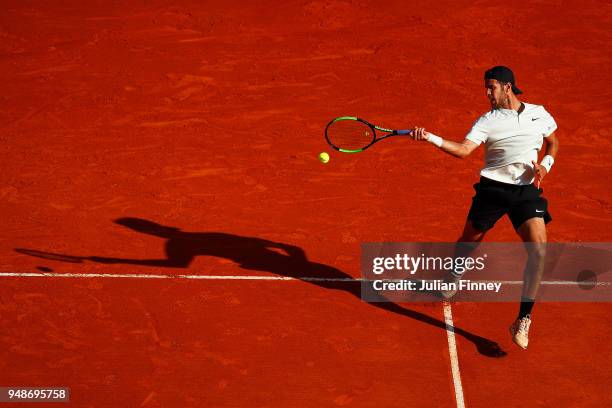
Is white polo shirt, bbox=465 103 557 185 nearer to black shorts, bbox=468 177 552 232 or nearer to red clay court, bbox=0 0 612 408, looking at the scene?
black shorts, bbox=468 177 552 232

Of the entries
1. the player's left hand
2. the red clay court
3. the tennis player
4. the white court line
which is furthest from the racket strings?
the player's left hand

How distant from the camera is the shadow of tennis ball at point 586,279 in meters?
9.52

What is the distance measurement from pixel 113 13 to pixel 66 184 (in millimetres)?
5455

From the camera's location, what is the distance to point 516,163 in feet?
27.3

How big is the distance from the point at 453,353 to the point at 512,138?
2018 mm

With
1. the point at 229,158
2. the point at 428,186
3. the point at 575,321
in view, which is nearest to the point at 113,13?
the point at 229,158

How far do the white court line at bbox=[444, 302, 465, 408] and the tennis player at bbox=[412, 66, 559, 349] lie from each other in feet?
1.86

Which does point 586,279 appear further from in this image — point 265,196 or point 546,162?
point 265,196

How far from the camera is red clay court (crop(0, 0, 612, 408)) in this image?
8.34 meters

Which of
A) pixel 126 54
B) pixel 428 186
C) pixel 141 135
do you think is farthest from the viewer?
pixel 126 54

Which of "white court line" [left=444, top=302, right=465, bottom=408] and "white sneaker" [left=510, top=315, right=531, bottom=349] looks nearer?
"white court line" [left=444, top=302, right=465, bottom=408]

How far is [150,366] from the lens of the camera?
8.36 m

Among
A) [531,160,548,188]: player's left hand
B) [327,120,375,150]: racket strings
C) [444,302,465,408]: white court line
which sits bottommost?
[444,302,465,408]: white court line

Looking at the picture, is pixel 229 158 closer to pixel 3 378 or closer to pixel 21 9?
pixel 3 378
